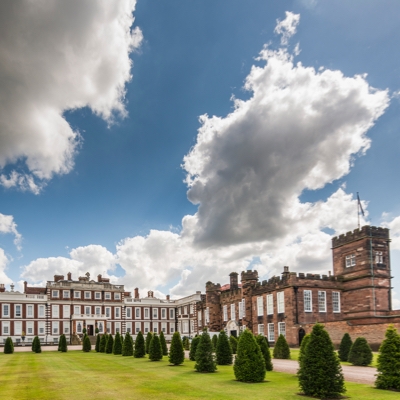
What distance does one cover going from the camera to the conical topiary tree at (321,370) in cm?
1459

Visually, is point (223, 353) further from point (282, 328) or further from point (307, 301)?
point (282, 328)

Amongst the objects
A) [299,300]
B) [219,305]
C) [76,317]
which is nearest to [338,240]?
[299,300]

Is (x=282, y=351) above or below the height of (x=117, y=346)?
above

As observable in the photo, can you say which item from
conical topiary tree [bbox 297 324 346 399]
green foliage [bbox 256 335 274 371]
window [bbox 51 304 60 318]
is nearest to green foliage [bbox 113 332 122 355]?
green foliage [bbox 256 335 274 371]

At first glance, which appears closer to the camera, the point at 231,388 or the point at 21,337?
the point at 231,388

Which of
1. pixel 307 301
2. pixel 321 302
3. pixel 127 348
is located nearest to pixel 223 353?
pixel 127 348

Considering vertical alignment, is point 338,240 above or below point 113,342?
above

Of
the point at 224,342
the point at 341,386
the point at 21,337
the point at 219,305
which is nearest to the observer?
the point at 341,386

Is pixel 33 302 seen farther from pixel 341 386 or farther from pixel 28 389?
pixel 341 386

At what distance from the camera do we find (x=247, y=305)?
178 feet

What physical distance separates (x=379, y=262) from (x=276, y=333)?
13.7 meters

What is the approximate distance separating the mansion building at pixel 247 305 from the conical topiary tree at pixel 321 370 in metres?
21.2

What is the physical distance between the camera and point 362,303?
44.9m

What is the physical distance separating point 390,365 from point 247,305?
3911 cm
